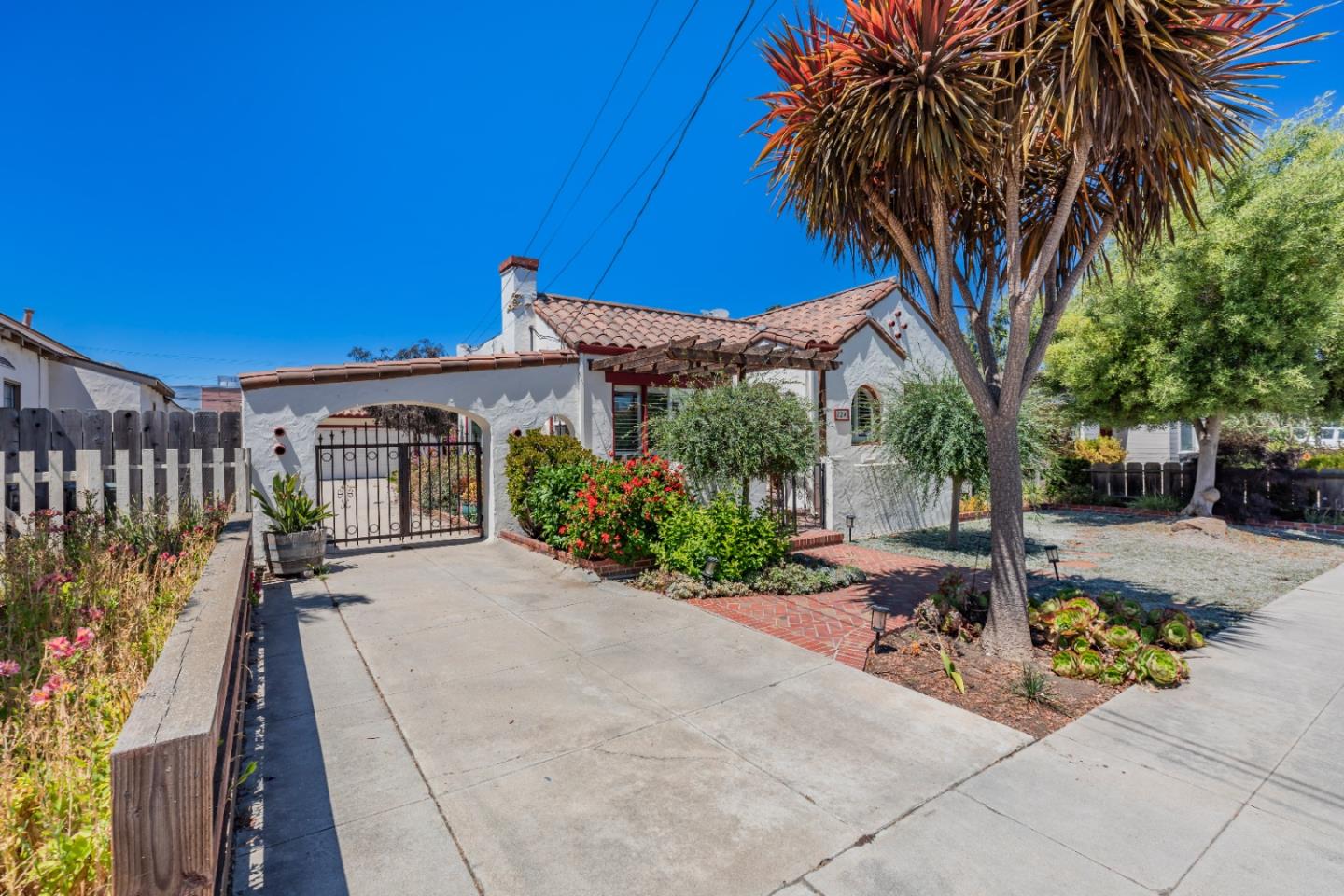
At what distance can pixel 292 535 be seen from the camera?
795 centimetres

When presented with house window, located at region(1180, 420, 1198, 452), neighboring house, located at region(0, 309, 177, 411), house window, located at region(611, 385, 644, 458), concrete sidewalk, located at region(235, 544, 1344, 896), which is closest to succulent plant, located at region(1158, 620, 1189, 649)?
concrete sidewalk, located at region(235, 544, 1344, 896)

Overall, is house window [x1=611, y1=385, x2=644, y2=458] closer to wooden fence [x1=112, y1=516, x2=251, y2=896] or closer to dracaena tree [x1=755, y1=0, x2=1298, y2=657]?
dracaena tree [x1=755, y1=0, x2=1298, y2=657]

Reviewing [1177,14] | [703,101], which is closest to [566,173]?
[703,101]

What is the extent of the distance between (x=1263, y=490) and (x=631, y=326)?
1463cm

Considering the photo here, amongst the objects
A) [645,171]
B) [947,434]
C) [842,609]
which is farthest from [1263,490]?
[645,171]

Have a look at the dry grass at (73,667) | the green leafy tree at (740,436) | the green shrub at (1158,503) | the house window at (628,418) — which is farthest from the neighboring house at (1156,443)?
the dry grass at (73,667)

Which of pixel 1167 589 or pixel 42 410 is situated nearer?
pixel 42 410

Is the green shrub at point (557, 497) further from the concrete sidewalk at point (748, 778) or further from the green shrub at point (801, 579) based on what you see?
the concrete sidewalk at point (748, 778)

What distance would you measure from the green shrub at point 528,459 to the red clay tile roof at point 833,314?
541 cm

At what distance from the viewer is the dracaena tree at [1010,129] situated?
13.8 feet

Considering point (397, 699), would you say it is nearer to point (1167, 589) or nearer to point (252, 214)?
point (1167, 589)

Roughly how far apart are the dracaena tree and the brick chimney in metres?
7.83

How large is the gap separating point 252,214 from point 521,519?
47.4 ft

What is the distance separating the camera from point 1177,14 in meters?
4.11
